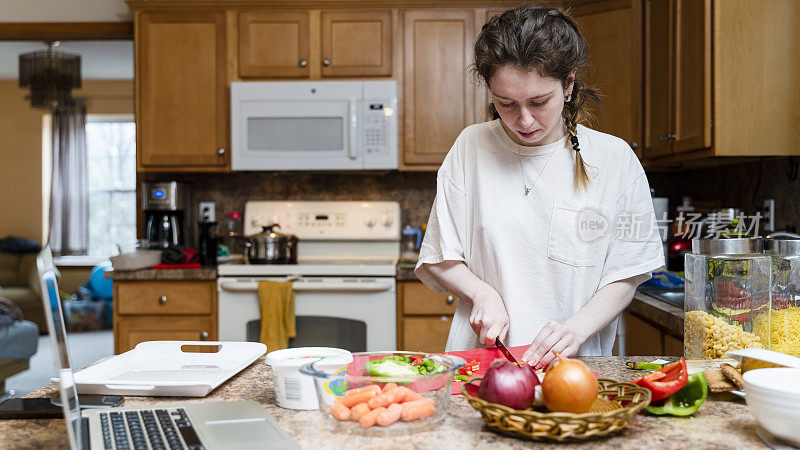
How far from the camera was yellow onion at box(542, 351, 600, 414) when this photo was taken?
87cm

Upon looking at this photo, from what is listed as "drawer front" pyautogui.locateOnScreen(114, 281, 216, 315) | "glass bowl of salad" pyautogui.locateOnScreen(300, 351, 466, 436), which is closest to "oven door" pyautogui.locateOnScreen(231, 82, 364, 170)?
"drawer front" pyautogui.locateOnScreen(114, 281, 216, 315)

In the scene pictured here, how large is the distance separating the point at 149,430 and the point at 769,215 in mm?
2519

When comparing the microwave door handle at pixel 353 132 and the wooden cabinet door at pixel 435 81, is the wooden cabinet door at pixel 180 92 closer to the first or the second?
the microwave door handle at pixel 353 132

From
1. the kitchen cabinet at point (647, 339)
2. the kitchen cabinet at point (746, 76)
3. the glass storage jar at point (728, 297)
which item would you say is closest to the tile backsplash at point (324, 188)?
the kitchen cabinet at point (647, 339)

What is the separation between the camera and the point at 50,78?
5.39 metres

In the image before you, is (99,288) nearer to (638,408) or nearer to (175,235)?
(175,235)

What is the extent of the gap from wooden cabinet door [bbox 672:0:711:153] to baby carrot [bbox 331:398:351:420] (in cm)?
192

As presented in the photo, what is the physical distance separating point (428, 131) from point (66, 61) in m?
3.54

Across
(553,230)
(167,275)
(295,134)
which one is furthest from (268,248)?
(553,230)

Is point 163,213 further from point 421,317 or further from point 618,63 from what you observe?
point 618,63

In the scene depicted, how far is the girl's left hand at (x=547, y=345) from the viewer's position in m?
1.19

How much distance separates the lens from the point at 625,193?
4.89 ft

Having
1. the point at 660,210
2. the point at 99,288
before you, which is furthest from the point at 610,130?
the point at 99,288

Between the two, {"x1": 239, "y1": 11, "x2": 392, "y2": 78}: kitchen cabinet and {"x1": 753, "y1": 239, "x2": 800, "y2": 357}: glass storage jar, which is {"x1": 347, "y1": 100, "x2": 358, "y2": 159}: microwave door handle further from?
{"x1": 753, "y1": 239, "x2": 800, "y2": 357}: glass storage jar
